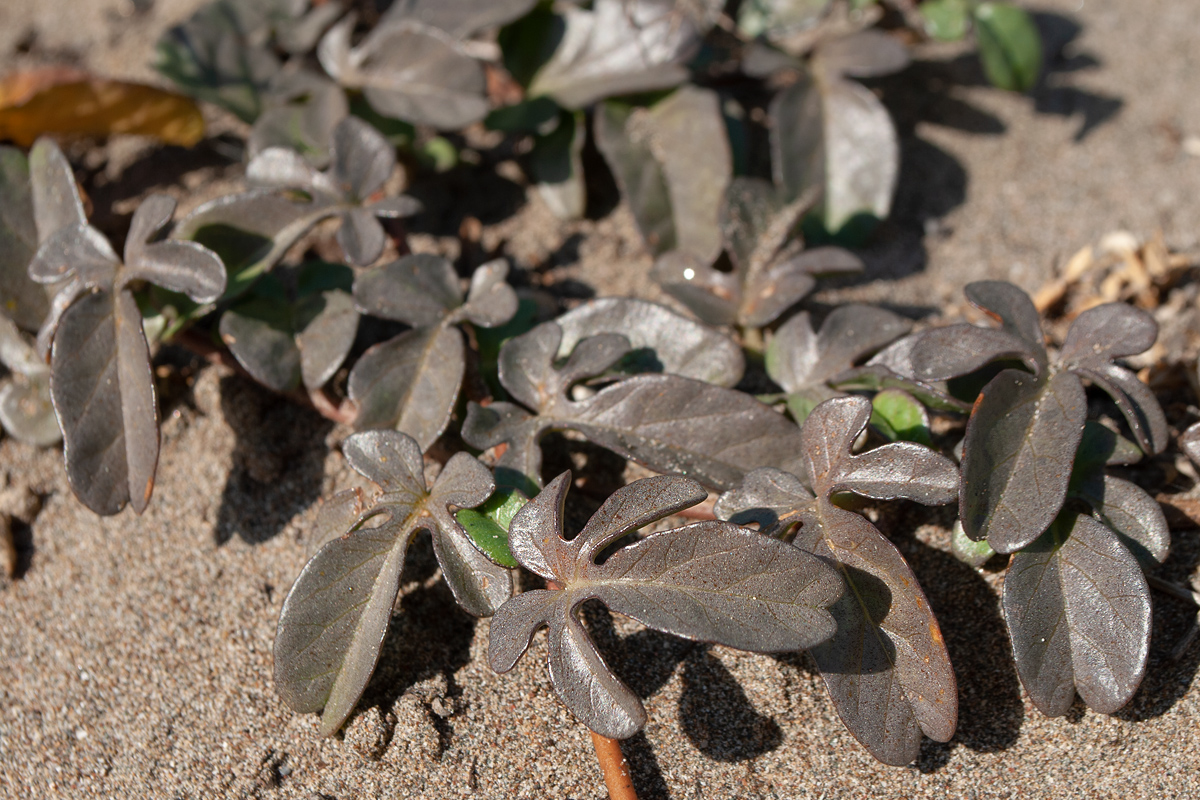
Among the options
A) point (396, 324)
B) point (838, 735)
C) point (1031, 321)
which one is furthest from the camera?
point (396, 324)

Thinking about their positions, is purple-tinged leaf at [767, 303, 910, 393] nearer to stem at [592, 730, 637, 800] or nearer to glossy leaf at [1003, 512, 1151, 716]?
glossy leaf at [1003, 512, 1151, 716]

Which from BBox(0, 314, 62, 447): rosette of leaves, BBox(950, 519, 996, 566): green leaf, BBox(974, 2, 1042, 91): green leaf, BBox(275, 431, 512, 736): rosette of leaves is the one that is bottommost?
BBox(0, 314, 62, 447): rosette of leaves

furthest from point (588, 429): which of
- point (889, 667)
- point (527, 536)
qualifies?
point (889, 667)

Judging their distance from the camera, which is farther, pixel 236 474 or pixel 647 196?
pixel 647 196

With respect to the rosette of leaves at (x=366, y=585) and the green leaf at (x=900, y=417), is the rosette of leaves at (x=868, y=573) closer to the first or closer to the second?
the green leaf at (x=900, y=417)

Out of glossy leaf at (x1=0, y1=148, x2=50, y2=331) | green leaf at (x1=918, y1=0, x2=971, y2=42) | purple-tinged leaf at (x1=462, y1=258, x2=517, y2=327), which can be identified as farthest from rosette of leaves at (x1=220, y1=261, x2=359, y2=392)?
green leaf at (x1=918, y1=0, x2=971, y2=42)

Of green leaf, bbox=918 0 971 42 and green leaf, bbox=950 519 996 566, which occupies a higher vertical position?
green leaf, bbox=918 0 971 42

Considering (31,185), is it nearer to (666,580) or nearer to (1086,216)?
(666,580)
